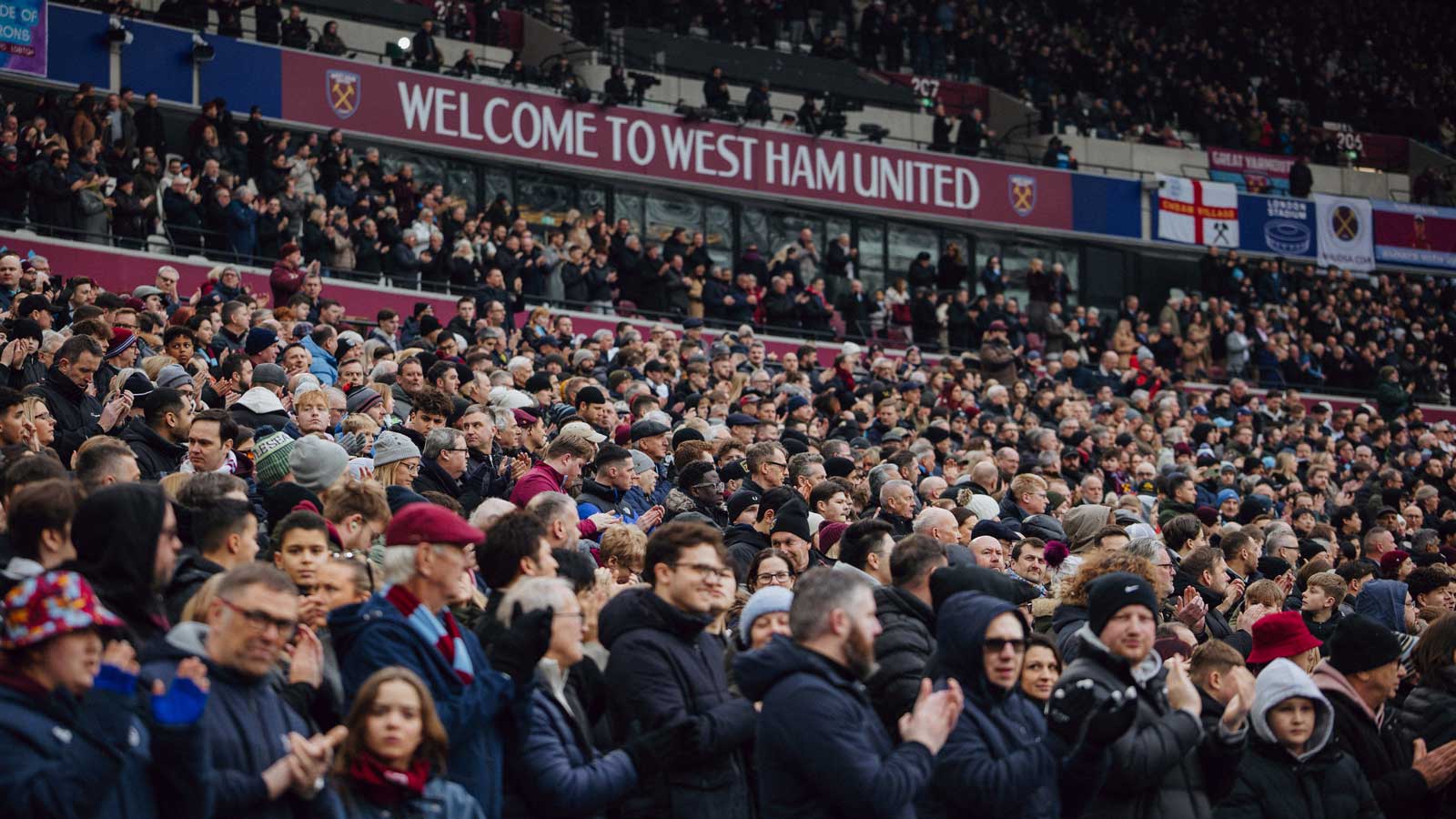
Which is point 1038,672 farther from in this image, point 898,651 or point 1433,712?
point 1433,712

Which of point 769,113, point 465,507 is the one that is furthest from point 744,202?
point 465,507

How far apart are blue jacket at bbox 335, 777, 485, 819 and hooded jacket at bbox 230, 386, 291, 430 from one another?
168 inches

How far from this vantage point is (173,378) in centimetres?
896

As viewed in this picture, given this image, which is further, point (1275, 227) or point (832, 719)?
point (1275, 227)

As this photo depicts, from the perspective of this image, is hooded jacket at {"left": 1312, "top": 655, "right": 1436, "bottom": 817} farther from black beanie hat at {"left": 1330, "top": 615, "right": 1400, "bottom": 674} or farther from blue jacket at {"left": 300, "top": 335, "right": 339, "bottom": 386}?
blue jacket at {"left": 300, "top": 335, "right": 339, "bottom": 386}

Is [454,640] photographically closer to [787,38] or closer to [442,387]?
[442,387]

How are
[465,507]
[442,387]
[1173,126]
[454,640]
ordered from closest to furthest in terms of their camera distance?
[454,640]
[465,507]
[442,387]
[1173,126]

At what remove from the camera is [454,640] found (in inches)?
184

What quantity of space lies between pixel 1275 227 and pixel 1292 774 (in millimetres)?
27492

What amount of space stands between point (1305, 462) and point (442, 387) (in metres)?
11.3

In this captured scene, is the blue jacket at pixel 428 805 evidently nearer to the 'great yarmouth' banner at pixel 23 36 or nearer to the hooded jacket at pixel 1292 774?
the hooded jacket at pixel 1292 774

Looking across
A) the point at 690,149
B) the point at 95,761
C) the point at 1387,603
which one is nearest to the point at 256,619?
the point at 95,761

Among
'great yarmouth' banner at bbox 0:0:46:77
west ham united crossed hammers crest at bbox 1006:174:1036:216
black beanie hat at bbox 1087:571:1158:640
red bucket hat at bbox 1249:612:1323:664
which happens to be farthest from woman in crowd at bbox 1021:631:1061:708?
west ham united crossed hammers crest at bbox 1006:174:1036:216

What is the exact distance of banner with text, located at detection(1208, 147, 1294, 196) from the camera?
32.6 m
